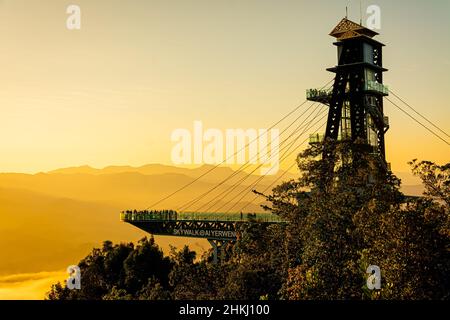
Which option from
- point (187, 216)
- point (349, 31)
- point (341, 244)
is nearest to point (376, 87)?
point (349, 31)

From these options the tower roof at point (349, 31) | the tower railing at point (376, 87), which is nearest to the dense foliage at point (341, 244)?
the tower railing at point (376, 87)

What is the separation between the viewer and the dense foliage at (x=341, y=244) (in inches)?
1188

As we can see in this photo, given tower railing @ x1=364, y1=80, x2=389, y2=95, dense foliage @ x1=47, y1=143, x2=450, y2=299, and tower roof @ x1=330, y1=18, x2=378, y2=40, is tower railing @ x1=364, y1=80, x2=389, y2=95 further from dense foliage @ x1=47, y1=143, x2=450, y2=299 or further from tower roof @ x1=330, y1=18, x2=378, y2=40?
dense foliage @ x1=47, y1=143, x2=450, y2=299

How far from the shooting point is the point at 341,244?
117ft

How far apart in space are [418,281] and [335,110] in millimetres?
39654

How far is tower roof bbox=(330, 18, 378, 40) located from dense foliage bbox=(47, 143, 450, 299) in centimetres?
2646

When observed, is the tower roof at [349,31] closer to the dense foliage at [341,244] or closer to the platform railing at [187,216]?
the platform railing at [187,216]

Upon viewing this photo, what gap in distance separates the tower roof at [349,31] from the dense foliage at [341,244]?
26.5 meters

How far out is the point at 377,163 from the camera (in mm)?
43031

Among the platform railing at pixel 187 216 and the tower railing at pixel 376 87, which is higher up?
the tower railing at pixel 376 87

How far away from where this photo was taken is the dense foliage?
30.2 m

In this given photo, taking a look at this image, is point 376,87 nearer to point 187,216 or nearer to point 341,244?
point 187,216

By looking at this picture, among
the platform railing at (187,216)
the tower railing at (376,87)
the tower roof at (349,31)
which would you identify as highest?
the tower roof at (349,31)
